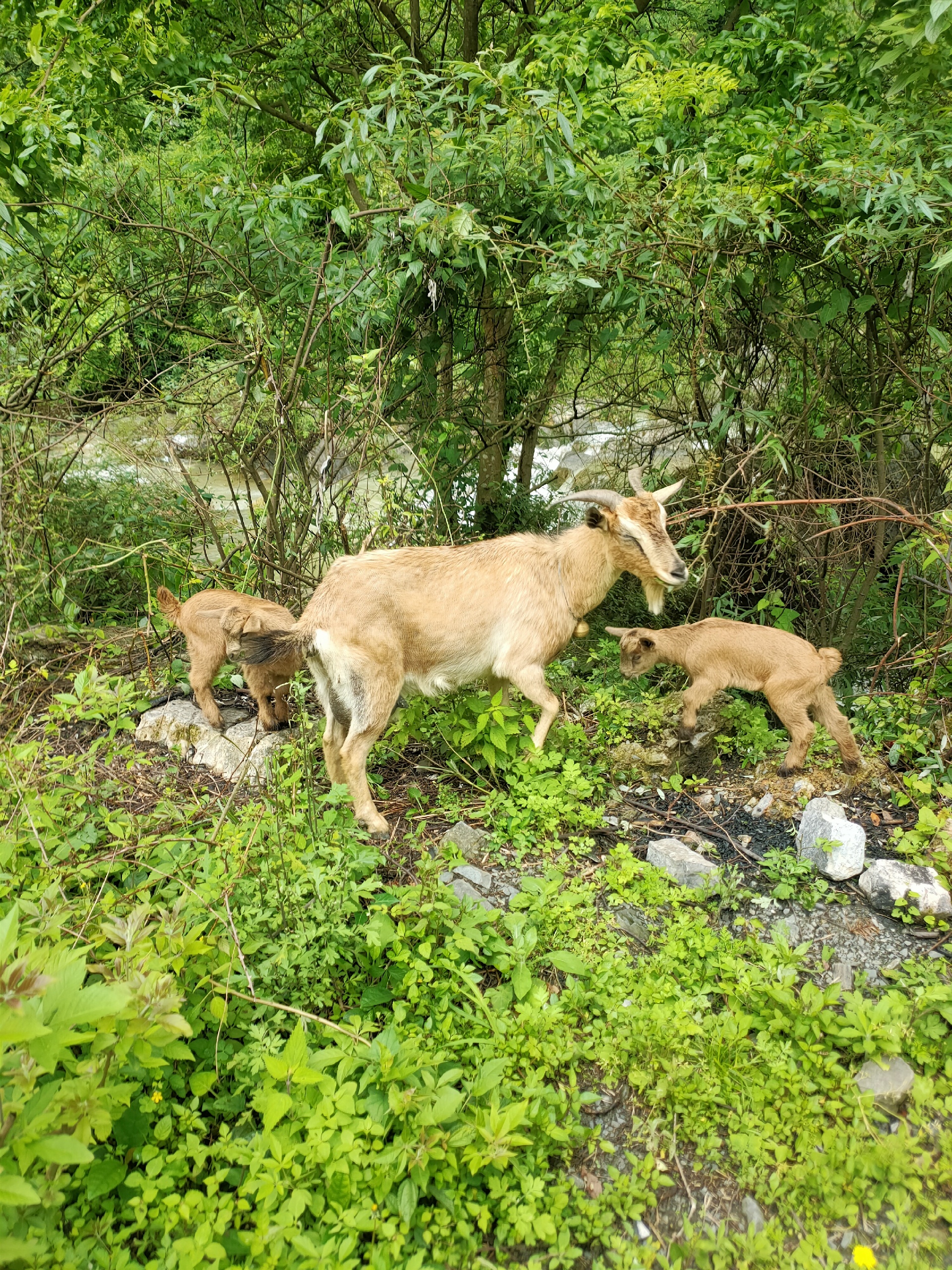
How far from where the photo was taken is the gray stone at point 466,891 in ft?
12.0

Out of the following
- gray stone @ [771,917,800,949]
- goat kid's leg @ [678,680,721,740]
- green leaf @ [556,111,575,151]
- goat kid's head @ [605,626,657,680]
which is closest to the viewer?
gray stone @ [771,917,800,949]

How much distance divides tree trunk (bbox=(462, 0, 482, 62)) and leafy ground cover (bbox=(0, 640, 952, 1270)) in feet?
22.0

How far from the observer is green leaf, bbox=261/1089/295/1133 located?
2.31 meters

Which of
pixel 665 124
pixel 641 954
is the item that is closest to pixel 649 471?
pixel 665 124

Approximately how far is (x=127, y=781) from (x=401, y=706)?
164 centimetres

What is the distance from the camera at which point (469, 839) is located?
4.08 meters

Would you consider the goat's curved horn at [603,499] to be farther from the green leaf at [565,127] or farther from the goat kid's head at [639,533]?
the green leaf at [565,127]

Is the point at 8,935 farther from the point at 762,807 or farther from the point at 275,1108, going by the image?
the point at 762,807

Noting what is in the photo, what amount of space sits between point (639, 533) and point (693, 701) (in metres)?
1.14

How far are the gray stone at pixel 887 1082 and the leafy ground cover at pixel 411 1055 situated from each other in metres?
0.06

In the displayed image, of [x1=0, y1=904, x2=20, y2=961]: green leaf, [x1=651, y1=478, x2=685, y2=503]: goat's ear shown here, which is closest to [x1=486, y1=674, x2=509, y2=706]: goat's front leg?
[x1=651, y1=478, x2=685, y2=503]: goat's ear

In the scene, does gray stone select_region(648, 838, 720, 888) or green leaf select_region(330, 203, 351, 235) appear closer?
gray stone select_region(648, 838, 720, 888)

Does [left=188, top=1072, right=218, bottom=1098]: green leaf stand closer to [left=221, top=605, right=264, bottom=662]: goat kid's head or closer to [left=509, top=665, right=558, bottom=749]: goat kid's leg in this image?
[left=509, top=665, right=558, bottom=749]: goat kid's leg

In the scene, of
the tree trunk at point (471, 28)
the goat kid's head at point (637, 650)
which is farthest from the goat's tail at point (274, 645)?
the tree trunk at point (471, 28)
